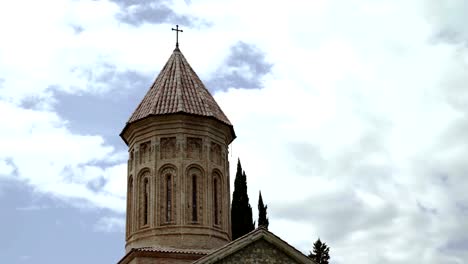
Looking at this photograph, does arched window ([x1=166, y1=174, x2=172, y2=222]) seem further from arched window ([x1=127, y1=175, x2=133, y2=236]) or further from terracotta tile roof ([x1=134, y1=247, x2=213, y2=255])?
arched window ([x1=127, y1=175, x2=133, y2=236])

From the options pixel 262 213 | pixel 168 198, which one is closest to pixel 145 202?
pixel 168 198

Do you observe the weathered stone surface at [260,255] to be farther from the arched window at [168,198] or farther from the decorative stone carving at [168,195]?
the arched window at [168,198]

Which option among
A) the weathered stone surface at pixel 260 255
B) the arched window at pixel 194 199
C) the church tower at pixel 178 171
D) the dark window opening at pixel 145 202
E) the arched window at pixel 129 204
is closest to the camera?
the weathered stone surface at pixel 260 255

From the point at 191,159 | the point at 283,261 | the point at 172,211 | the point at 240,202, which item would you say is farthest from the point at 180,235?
the point at 240,202

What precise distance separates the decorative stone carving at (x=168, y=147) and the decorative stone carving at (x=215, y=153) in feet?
4.14

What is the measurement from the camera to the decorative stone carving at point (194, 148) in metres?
21.9

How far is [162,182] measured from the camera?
851 inches

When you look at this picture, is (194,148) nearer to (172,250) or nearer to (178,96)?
(178,96)

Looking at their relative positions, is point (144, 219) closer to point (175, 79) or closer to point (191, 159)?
point (191, 159)

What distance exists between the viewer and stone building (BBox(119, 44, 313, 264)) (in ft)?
68.2

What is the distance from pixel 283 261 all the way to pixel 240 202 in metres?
12.3

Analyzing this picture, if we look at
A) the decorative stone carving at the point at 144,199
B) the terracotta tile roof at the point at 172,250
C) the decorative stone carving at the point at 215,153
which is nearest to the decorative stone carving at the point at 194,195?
the decorative stone carving at the point at 215,153

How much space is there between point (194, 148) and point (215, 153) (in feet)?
2.72

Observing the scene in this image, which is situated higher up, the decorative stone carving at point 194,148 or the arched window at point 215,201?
the decorative stone carving at point 194,148
